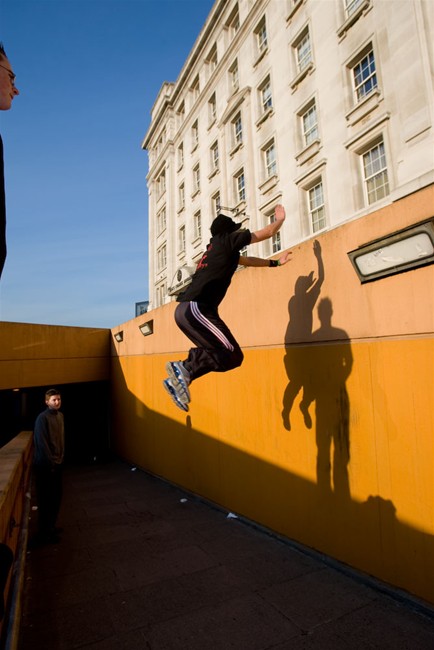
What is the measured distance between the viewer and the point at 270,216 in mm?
18922

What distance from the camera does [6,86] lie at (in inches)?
66.8

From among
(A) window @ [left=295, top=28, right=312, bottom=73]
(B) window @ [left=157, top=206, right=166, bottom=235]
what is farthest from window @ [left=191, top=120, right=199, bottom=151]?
(A) window @ [left=295, top=28, right=312, bottom=73]

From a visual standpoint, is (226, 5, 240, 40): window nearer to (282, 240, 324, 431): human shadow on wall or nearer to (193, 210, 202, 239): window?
(193, 210, 202, 239): window

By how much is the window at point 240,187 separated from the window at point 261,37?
621 cm

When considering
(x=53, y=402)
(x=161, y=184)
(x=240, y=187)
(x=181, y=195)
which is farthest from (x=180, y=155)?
(x=53, y=402)

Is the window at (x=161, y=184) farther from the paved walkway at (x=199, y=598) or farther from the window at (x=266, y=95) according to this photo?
the paved walkway at (x=199, y=598)

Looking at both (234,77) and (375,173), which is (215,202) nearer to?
(234,77)

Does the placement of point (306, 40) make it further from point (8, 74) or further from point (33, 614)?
point (33, 614)

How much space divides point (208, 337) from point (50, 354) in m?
11.7

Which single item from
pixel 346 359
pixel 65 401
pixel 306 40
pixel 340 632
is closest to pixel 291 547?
pixel 340 632

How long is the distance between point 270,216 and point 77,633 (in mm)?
18291

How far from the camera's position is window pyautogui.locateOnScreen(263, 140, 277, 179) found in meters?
18.6

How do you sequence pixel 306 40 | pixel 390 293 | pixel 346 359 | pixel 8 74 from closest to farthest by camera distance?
pixel 8 74
pixel 390 293
pixel 346 359
pixel 306 40

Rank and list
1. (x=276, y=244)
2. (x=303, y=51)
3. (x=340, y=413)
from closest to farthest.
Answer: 1. (x=340, y=413)
2. (x=303, y=51)
3. (x=276, y=244)
